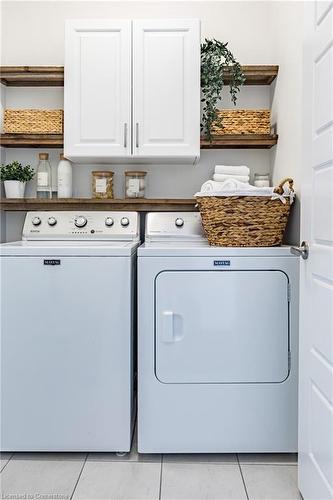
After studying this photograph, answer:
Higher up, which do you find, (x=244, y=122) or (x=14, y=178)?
(x=244, y=122)

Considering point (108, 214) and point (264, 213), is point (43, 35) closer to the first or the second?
point (108, 214)

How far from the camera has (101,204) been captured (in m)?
2.71

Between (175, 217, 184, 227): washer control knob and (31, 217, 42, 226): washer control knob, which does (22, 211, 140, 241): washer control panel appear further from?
(175, 217, 184, 227): washer control knob

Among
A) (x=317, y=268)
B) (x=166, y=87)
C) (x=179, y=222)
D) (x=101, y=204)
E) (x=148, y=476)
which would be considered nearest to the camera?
(x=317, y=268)

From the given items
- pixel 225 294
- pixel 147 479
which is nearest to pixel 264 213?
pixel 225 294

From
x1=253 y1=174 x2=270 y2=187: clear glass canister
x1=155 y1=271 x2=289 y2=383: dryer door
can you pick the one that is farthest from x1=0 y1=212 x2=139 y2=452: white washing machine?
x1=253 y1=174 x2=270 y2=187: clear glass canister

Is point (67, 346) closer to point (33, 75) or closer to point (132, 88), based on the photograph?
point (132, 88)

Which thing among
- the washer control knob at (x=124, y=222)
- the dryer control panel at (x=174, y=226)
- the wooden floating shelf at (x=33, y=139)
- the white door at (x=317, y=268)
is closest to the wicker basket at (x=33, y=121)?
the wooden floating shelf at (x=33, y=139)

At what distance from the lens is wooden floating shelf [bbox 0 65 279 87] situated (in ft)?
8.64

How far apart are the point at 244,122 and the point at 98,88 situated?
844 mm

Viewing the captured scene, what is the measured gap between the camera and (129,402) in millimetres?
2031

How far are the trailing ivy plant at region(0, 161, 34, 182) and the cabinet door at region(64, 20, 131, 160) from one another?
0.39 metres

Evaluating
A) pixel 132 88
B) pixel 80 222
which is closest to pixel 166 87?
pixel 132 88

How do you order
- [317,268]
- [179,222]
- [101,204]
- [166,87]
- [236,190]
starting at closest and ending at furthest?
[317,268], [236,190], [166,87], [179,222], [101,204]
